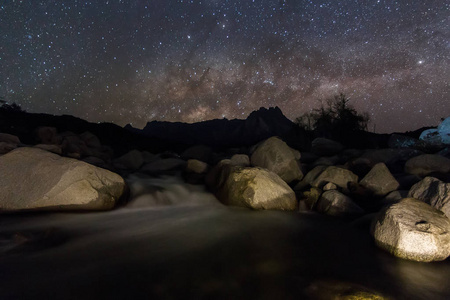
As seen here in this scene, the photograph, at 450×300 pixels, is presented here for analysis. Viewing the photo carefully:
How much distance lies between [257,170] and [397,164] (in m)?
9.55

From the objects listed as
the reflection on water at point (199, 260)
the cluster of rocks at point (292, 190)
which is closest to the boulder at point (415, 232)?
the cluster of rocks at point (292, 190)

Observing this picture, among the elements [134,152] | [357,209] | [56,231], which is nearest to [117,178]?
[56,231]

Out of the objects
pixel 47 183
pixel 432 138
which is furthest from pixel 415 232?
pixel 432 138

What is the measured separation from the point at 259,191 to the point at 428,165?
25.3 ft

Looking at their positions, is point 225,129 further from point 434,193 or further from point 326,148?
point 434,193

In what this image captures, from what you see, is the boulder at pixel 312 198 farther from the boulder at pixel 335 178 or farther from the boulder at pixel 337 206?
the boulder at pixel 335 178

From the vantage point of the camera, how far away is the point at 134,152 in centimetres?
1636

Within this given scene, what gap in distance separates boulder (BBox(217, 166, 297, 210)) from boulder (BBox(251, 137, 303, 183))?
2275mm

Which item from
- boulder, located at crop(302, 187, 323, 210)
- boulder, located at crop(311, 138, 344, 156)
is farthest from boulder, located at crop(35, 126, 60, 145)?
boulder, located at crop(311, 138, 344, 156)

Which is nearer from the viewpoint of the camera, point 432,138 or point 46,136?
point 432,138

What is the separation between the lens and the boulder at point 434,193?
466cm

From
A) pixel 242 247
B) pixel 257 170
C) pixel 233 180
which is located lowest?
pixel 242 247

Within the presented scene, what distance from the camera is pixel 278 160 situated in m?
10.0

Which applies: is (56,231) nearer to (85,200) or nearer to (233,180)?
(85,200)
